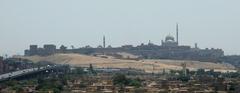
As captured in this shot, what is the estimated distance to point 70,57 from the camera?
146 meters

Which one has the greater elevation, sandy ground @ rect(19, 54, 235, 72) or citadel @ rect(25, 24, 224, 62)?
citadel @ rect(25, 24, 224, 62)

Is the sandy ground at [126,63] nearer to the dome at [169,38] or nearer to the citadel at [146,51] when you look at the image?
the citadel at [146,51]

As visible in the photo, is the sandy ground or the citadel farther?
the citadel

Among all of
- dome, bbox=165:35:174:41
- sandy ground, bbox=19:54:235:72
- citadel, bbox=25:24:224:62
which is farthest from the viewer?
dome, bbox=165:35:174:41

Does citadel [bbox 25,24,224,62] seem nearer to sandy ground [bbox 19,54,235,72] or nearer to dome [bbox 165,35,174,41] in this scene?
dome [bbox 165,35,174,41]

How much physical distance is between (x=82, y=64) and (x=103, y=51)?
113 ft

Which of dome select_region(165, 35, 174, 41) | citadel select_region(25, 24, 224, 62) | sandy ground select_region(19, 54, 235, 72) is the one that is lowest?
sandy ground select_region(19, 54, 235, 72)

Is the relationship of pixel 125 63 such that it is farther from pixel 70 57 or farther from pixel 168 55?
pixel 168 55

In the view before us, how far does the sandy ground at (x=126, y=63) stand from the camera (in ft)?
427

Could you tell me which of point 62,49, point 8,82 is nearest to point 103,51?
point 62,49

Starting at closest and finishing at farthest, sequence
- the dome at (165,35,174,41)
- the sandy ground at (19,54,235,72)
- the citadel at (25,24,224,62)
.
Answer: the sandy ground at (19,54,235,72), the citadel at (25,24,224,62), the dome at (165,35,174,41)

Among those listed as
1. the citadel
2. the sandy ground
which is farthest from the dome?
the sandy ground

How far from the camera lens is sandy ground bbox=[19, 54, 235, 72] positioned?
427ft

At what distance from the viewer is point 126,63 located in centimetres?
13312
